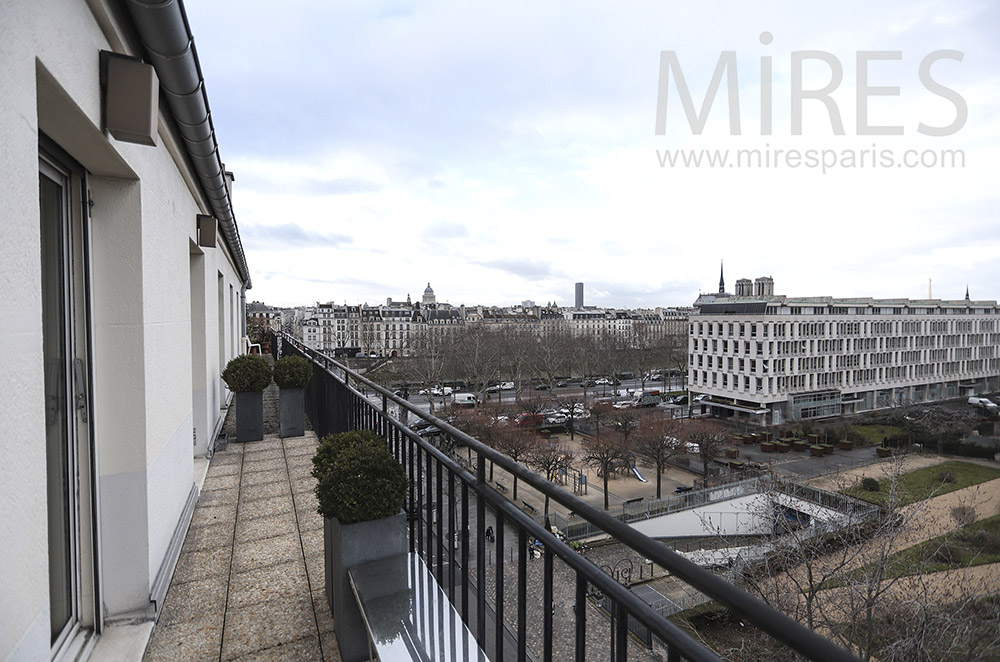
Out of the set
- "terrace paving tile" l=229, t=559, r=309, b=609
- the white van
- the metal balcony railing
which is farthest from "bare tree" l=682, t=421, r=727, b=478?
the metal balcony railing

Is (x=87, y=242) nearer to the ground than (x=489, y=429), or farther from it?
farther from it

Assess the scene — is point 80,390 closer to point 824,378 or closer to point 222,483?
point 222,483

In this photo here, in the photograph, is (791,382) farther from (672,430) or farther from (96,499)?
(96,499)

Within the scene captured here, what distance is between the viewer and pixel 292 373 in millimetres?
7316

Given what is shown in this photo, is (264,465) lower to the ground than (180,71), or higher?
lower

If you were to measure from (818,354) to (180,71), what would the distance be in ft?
181

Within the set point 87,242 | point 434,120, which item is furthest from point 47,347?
point 434,120

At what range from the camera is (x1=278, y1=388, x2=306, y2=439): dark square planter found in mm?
7504

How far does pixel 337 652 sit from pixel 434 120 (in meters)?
31.8

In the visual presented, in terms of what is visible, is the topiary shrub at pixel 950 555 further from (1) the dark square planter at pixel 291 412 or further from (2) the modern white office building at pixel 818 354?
(2) the modern white office building at pixel 818 354

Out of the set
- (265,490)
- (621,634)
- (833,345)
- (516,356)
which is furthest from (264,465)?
(516,356)

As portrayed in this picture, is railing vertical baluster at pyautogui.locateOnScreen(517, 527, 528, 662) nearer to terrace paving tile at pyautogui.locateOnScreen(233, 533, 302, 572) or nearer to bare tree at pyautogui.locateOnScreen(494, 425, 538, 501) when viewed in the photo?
terrace paving tile at pyautogui.locateOnScreen(233, 533, 302, 572)

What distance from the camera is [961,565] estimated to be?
1964 cm

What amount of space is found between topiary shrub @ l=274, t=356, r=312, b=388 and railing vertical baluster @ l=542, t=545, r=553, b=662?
257 inches
